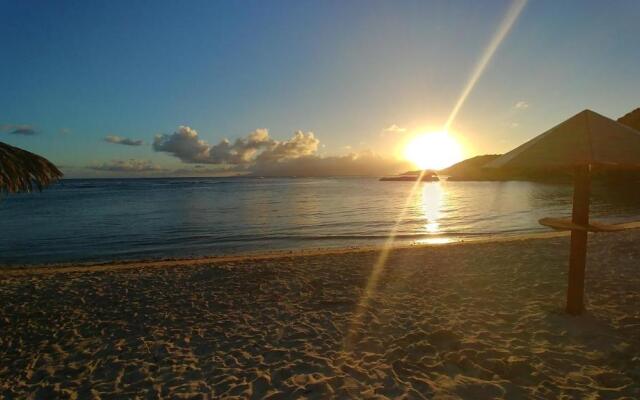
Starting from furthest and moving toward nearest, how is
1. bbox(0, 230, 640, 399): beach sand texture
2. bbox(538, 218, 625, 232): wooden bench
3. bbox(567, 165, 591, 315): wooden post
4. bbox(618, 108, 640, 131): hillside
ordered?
bbox(618, 108, 640, 131): hillside, bbox(567, 165, 591, 315): wooden post, bbox(538, 218, 625, 232): wooden bench, bbox(0, 230, 640, 399): beach sand texture

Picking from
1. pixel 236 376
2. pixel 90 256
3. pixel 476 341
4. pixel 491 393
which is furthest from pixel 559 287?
pixel 90 256

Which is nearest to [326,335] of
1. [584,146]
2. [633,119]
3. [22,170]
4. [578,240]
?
[578,240]

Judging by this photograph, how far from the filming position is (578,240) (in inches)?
262

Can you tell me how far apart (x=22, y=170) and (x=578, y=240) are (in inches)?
456

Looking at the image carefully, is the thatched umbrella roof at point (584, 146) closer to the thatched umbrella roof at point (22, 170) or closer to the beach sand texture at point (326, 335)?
the beach sand texture at point (326, 335)

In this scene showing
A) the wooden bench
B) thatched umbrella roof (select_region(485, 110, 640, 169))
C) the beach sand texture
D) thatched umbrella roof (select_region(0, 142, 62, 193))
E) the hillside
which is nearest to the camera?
the beach sand texture

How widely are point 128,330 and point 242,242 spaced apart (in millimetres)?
12961

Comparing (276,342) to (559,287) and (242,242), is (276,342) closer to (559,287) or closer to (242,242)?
(559,287)

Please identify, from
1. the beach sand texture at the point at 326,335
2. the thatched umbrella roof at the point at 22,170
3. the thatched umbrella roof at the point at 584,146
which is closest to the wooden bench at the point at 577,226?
the thatched umbrella roof at the point at 584,146

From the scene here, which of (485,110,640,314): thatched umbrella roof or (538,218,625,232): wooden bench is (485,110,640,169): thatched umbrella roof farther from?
(538,218,625,232): wooden bench

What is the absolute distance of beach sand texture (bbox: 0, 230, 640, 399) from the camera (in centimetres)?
502

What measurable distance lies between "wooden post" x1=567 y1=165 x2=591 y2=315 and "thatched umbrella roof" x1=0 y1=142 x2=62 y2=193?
11.2 m

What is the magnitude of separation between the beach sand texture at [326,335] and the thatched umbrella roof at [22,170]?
9.60 ft

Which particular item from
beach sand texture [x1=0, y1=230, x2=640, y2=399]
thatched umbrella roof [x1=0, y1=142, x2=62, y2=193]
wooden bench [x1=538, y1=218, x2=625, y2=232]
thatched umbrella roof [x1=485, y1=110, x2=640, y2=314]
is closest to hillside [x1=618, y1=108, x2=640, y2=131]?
beach sand texture [x1=0, y1=230, x2=640, y2=399]
